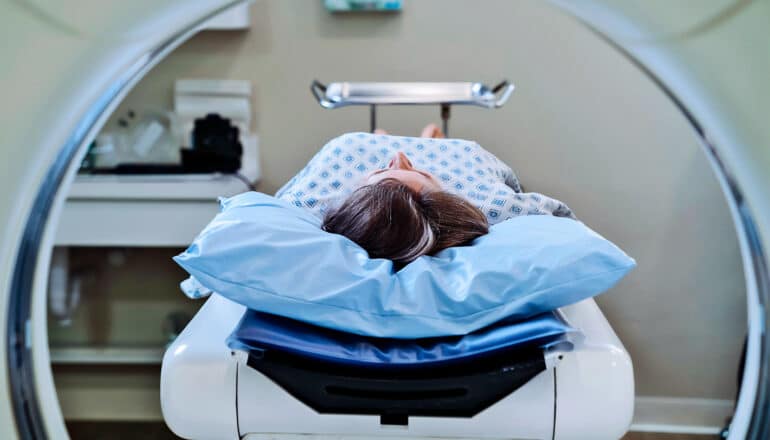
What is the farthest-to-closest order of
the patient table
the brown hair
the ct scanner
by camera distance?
the brown hair, the patient table, the ct scanner

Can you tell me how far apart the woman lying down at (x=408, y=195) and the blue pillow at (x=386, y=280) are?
0.44ft

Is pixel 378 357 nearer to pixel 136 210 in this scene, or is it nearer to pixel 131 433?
pixel 136 210

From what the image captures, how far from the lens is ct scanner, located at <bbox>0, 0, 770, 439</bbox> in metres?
0.33

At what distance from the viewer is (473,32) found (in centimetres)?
224

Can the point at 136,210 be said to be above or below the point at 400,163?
below

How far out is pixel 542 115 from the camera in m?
2.27

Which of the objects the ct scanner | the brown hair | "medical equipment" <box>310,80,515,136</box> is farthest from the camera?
"medical equipment" <box>310,80,515,136</box>

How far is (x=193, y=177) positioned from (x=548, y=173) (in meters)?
1.09

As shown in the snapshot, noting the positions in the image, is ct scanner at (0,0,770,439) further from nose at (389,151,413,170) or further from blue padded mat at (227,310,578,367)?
nose at (389,151,413,170)

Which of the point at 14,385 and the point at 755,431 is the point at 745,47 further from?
the point at 14,385

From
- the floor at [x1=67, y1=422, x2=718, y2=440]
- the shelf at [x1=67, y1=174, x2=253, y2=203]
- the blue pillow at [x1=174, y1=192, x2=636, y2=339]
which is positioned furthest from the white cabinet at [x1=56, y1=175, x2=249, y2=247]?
the blue pillow at [x1=174, y1=192, x2=636, y2=339]

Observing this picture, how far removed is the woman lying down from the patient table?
0.86ft

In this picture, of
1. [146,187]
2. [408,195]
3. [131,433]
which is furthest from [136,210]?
[408,195]

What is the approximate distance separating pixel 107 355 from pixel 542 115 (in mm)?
1539
